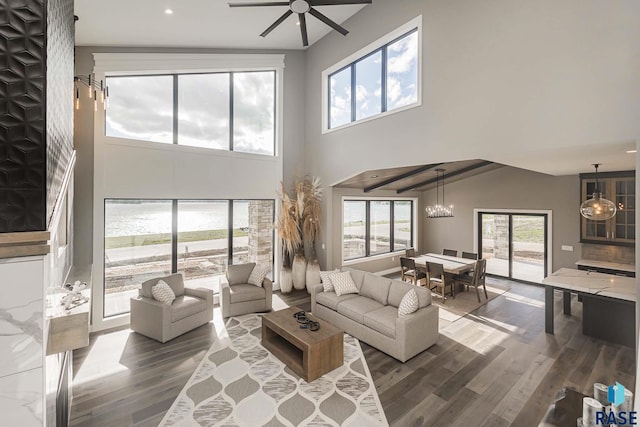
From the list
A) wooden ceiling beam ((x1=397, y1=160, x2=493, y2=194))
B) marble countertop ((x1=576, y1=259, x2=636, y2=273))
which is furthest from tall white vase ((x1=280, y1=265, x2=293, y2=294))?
marble countertop ((x1=576, y1=259, x2=636, y2=273))

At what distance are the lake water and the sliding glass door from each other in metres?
6.95

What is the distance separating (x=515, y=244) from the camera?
8102mm

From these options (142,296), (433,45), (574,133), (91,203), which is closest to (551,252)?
(574,133)

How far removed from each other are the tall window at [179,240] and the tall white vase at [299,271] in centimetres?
64

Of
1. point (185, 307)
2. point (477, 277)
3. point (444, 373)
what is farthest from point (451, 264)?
point (185, 307)

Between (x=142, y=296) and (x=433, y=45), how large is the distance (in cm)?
628

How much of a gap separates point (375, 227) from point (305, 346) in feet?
18.4

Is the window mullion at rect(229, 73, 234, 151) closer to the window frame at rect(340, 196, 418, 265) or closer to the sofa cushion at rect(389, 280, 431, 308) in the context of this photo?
the window frame at rect(340, 196, 418, 265)

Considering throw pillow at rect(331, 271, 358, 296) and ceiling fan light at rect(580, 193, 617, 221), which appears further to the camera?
throw pillow at rect(331, 271, 358, 296)

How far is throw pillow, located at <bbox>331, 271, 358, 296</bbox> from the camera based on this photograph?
5.31m

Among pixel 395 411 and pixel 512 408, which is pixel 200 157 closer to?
pixel 395 411

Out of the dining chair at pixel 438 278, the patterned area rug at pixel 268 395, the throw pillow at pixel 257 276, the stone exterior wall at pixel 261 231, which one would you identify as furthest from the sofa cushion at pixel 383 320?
the stone exterior wall at pixel 261 231

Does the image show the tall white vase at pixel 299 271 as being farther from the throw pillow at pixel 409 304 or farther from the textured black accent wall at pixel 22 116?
the textured black accent wall at pixel 22 116

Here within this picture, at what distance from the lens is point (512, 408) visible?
10.2 feet
